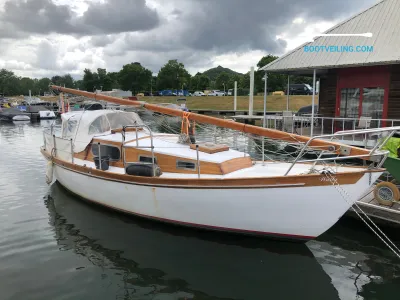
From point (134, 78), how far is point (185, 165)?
3355 inches

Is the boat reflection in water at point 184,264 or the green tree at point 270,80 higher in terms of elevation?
the green tree at point 270,80

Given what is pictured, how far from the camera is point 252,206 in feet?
23.2

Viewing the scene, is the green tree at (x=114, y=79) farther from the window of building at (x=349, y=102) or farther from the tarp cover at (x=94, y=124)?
the tarp cover at (x=94, y=124)

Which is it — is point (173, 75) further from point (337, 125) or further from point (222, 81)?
point (337, 125)

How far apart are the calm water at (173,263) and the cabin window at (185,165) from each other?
1.56 m

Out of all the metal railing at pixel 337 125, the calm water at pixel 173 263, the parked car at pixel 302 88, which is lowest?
the calm water at pixel 173 263

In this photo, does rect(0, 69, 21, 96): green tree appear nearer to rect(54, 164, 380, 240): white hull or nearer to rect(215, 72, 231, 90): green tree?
rect(215, 72, 231, 90): green tree

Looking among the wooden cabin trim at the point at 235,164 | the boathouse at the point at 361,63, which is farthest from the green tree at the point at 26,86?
the wooden cabin trim at the point at 235,164

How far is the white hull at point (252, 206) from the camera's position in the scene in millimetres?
6625

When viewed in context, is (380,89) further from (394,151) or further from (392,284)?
(392,284)

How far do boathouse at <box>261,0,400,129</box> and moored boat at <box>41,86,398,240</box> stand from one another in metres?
7.58

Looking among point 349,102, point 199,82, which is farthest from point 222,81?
point 349,102

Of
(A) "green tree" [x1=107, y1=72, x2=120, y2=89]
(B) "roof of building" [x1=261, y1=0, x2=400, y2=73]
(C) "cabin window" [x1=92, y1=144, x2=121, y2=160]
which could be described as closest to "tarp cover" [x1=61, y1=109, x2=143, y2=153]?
(C) "cabin window" [x1=92, y1=144, x2=121, y2=160]

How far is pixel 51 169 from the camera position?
39.1ft
